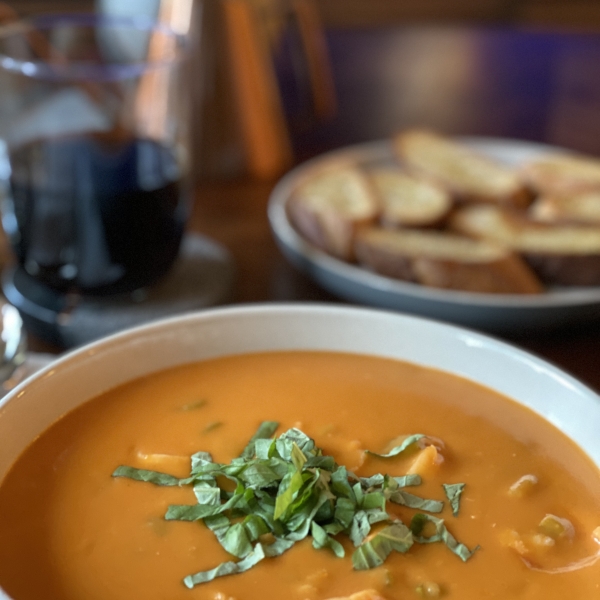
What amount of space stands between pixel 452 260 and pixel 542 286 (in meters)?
0.27

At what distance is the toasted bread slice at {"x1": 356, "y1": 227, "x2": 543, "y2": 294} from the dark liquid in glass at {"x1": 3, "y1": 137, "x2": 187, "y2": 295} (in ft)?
1.55

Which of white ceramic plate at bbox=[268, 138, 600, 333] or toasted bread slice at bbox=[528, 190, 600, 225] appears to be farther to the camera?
toasted bread slice at bbox=[528, 190, 600, 225]

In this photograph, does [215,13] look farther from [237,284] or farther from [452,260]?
[452,260]

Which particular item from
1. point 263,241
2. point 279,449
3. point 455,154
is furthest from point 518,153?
point 279,449

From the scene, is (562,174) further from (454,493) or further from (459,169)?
(454,493)

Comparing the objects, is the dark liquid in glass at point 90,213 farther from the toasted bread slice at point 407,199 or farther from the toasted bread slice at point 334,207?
the toasted bread slice at point 407,199

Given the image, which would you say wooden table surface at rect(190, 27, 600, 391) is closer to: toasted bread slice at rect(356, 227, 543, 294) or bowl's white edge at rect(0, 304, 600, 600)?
toasted bread slice at rect(356, 227, 543, 294)

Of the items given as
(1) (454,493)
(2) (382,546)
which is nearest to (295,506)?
(2) (382,546)

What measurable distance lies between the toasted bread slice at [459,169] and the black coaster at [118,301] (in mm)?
756

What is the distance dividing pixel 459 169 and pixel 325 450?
1499 millimetres

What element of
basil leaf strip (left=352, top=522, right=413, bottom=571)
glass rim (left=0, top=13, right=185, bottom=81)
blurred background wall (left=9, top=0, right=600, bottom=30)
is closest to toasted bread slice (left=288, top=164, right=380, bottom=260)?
glass rim (left=0, top=13, right=185, bottom=81)

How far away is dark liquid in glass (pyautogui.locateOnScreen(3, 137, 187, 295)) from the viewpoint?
60.9 inches

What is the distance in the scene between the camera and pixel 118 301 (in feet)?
5.42

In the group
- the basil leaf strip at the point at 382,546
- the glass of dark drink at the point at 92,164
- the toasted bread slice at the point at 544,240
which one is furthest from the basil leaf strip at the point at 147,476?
the toasted bread slice at the point at 544,240
